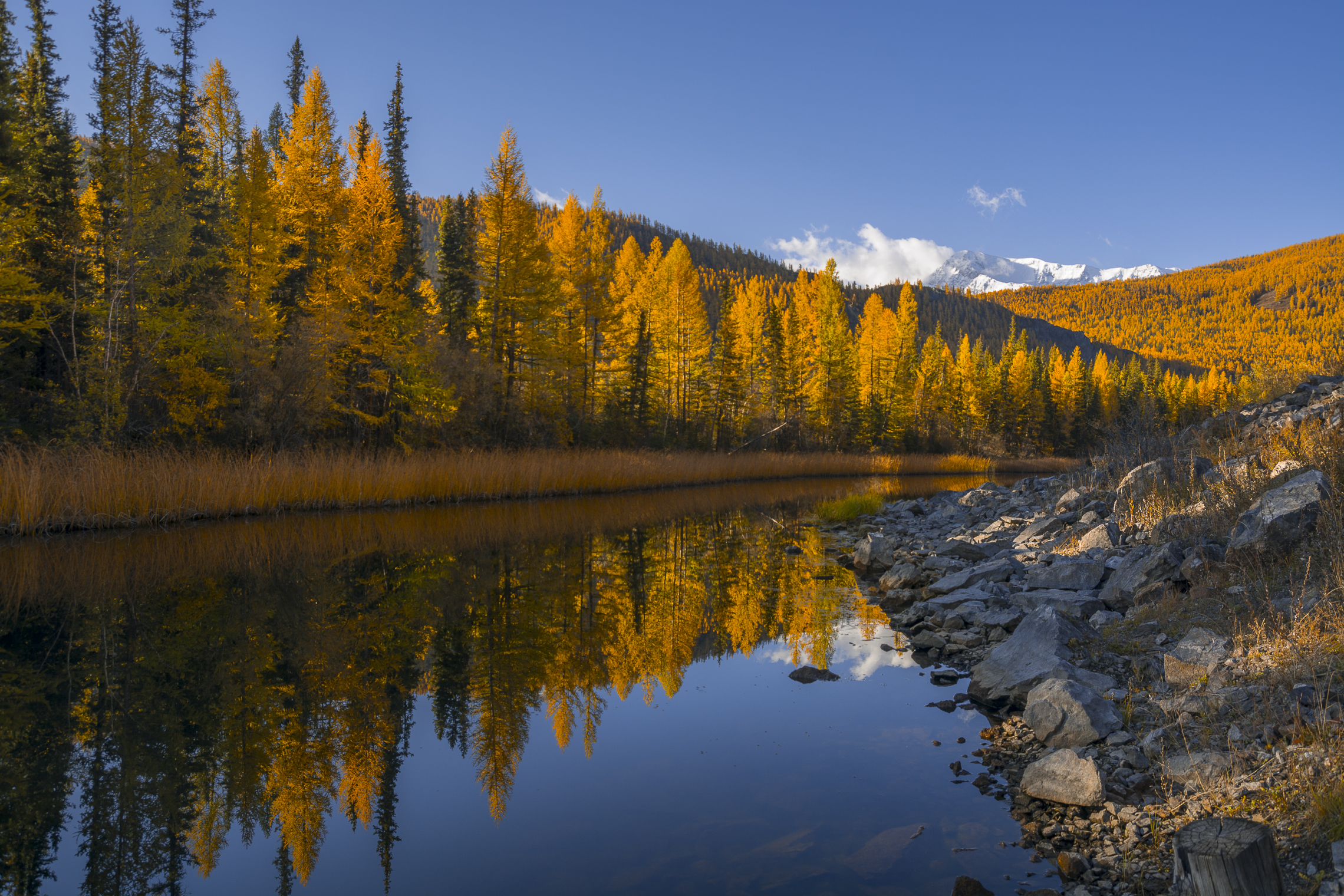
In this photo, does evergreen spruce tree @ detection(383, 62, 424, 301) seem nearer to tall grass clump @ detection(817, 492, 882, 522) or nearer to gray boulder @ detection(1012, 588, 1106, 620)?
tall grass clump @ detection(817, 492, 882, 522)

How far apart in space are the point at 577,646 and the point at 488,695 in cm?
150

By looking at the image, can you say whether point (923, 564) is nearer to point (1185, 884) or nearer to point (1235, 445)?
point (1235, 445)

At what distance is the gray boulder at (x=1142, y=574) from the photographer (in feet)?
20.7

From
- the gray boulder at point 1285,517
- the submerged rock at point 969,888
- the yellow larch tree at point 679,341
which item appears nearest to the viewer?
the submerged rock at point 969,888

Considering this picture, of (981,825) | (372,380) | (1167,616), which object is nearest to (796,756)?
(981,825)

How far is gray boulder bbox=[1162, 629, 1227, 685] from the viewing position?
4488 millimetres

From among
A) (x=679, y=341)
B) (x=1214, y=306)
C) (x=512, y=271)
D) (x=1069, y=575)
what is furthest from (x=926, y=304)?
(x=1069, y=575)

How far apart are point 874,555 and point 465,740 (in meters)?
8.59

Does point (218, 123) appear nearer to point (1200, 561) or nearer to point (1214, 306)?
point (1200, 561)

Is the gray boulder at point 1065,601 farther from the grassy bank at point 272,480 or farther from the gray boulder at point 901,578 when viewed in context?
the grassy bank at point 272,480

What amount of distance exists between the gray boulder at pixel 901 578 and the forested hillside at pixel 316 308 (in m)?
17.0

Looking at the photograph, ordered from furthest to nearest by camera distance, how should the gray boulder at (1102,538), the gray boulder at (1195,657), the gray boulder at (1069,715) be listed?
the gray boulder at (1102,538)
the gray boulder at (1195,657)
the gray boulder at (1069,715)

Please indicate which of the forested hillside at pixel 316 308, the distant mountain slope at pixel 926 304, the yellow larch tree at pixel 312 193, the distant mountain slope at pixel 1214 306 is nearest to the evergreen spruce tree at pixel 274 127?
the forested hillside at pixel 316 308

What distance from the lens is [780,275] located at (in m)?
136
